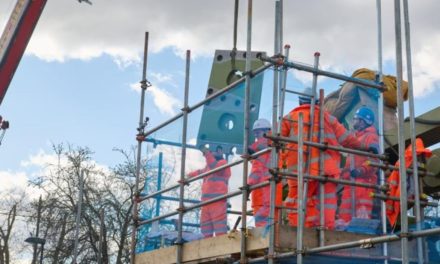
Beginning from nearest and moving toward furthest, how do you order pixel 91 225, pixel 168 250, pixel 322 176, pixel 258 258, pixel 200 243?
pixel 258 258, pixel 322 176, pixel 200 243, pixel 168 250, pixel 91 225

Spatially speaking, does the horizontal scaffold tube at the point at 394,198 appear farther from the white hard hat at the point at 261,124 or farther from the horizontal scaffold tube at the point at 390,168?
the white hard hat at the point at 261,124

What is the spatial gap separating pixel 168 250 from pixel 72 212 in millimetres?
21467

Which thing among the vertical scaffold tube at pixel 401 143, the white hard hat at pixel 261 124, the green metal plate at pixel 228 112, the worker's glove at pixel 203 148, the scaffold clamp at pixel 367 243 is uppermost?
the green metal plate at pixel 228 112

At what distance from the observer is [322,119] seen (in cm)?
774

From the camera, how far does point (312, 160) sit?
761 cm

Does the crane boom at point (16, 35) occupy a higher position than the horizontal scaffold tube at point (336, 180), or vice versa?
the crane boom at point (16, 35)

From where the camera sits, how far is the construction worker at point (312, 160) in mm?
7508

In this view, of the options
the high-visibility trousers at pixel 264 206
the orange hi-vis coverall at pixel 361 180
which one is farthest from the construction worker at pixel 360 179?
the high-visibility trousers at pixel 264 206

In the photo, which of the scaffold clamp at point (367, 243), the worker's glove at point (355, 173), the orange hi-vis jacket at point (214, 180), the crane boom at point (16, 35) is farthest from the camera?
the crane boom at point (16, 35)

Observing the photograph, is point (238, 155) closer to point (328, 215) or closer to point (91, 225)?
point (328, 215)

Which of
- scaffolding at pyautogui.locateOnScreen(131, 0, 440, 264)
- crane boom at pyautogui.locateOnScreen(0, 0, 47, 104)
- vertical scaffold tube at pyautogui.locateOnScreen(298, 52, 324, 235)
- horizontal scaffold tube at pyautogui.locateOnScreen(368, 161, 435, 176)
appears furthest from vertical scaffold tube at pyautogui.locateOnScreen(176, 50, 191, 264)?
crane boom at pyautogui.locateOnScreen(0, 0, 47, 104)

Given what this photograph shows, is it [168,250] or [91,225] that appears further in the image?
[91,225]

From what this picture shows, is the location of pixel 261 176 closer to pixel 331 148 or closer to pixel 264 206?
pixel 264 206

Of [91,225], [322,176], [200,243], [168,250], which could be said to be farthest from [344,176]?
[91,225]
